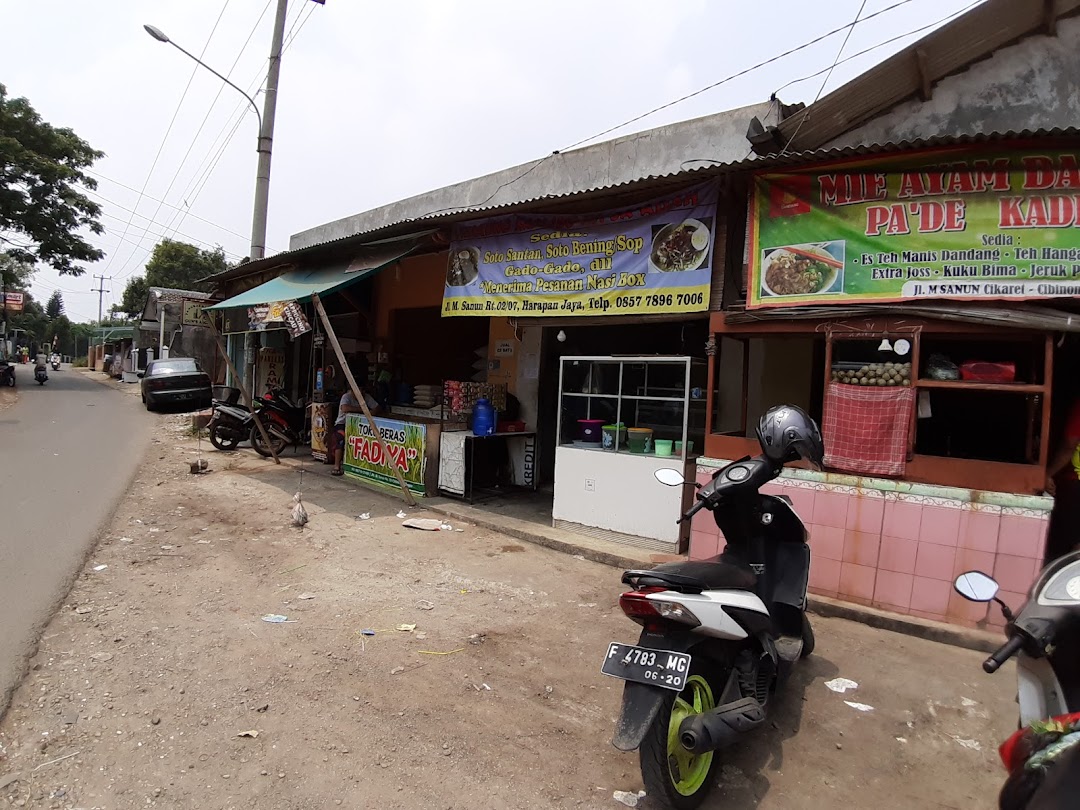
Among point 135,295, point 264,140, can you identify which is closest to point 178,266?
point 135,295

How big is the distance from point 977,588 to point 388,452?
7337 millimetres

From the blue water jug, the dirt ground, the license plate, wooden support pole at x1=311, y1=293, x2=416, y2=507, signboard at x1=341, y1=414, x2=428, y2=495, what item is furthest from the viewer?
signboard at x1=341, y1=414, x2=428, y2=495

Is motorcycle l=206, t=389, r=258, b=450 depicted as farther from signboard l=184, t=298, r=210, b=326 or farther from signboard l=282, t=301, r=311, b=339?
signboard l=184, t=298, r=210, b=326

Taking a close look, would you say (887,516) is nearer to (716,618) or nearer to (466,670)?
(716,618)

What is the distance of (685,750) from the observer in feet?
8.43

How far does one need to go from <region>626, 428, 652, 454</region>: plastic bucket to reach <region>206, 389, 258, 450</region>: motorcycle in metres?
7.82

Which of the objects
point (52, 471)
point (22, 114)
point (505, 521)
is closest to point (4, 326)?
point (22, 114)

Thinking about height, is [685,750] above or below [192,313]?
below

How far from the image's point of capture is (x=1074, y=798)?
4.05 ft

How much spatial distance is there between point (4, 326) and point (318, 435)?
3633 cm

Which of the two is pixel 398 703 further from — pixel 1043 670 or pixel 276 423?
pixel 276 423

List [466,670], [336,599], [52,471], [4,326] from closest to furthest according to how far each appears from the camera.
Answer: [466,670] → [336,599] → [52,471] → [4,326]

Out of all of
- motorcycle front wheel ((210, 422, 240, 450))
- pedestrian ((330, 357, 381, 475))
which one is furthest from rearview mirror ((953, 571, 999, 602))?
motorcycle front wheel ((210, 422, 240, 450))

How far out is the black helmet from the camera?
3.16 metres
